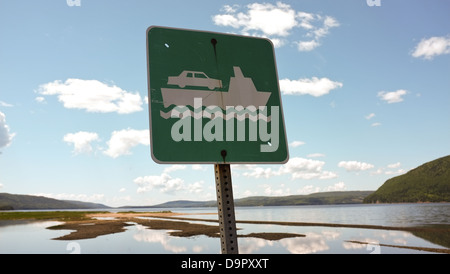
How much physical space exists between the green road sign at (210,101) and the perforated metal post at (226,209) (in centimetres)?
14

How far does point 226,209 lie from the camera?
7.63ft

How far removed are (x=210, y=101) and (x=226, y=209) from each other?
80 centimetres

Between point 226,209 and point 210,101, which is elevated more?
point 210,101

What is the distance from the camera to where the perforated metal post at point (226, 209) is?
2266mm

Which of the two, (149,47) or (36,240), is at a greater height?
(149,47)

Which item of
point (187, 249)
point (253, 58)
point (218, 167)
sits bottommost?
point (187, 249)

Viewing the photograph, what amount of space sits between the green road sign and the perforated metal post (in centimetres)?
14

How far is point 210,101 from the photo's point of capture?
7.70 feet

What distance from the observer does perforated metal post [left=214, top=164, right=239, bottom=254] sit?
227 centimetres

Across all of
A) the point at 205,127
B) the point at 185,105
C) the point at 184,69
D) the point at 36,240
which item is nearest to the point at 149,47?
the point at 184,69

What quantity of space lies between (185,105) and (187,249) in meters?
21.8
